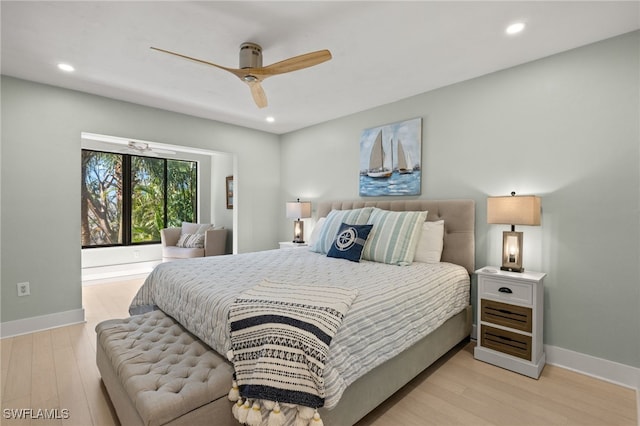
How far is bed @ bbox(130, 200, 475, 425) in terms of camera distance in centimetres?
155

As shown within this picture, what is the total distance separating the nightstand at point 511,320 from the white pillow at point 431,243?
42 cm

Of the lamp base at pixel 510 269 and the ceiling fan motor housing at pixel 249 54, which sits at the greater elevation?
the ceiling fan motor housing at pixel 249 54

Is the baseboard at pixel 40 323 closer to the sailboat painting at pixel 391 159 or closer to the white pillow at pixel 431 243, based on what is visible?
the sailboat painting at pixel 391 159

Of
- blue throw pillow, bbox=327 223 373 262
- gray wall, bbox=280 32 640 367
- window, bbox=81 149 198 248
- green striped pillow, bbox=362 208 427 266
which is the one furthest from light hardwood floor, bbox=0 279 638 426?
window, bbox=81 149 198 248

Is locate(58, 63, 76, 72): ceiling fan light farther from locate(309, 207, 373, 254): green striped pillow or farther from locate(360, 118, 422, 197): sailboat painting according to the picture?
locate(360, 118, 422, 197): sailboat painting

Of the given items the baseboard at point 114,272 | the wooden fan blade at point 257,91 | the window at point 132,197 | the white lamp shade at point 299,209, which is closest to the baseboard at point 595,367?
the white lamp shade at point 299,209

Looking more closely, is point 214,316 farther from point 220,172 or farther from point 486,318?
point 220,172

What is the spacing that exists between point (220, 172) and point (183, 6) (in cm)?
490

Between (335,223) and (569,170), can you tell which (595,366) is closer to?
(569,170)

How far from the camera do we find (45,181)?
3107 mm

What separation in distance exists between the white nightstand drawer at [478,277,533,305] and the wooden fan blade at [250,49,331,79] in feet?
6.93

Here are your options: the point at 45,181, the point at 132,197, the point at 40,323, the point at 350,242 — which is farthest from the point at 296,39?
the point at 132,197

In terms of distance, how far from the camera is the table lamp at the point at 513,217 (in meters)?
2.27

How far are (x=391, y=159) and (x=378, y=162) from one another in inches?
6.7
